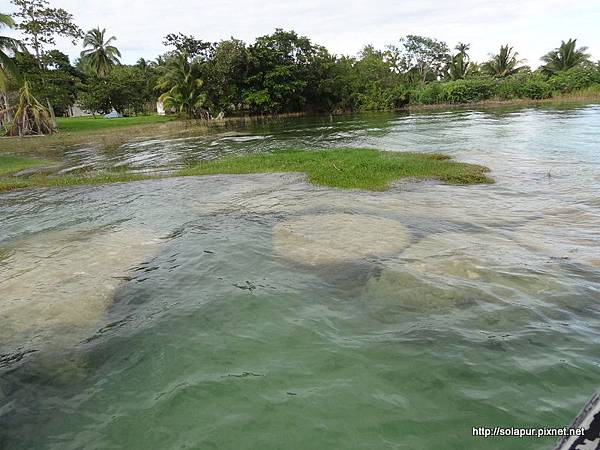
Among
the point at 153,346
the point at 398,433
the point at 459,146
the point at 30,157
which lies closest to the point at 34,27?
the point at 30,157

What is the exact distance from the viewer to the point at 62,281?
7324mm

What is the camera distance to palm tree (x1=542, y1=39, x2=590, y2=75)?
184 feet

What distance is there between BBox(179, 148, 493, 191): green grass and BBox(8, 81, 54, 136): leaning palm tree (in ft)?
96.8

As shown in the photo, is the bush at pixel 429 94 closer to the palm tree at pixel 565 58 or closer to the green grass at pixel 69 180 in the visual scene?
the palm tree at pixel 565 58

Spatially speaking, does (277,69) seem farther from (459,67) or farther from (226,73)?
(459,67)

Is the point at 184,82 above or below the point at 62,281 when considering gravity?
above

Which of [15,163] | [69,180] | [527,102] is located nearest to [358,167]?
[69,180]

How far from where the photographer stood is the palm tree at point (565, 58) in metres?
56.2

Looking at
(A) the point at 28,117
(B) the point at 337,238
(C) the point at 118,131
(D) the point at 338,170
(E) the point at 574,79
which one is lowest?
(B) the point at 337,238

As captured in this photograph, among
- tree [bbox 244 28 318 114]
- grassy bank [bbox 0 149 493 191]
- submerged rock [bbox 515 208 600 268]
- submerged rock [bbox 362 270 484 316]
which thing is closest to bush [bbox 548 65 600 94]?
tree [bbox 244 28 318 114]

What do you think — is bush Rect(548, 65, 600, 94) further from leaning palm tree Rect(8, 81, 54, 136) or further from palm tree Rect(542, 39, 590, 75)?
leaning palm tree Rect(8, 81, 54, 136)

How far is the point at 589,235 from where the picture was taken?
27.5 ft

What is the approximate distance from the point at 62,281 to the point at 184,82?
5205cm

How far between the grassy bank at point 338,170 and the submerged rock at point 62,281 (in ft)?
24.3
